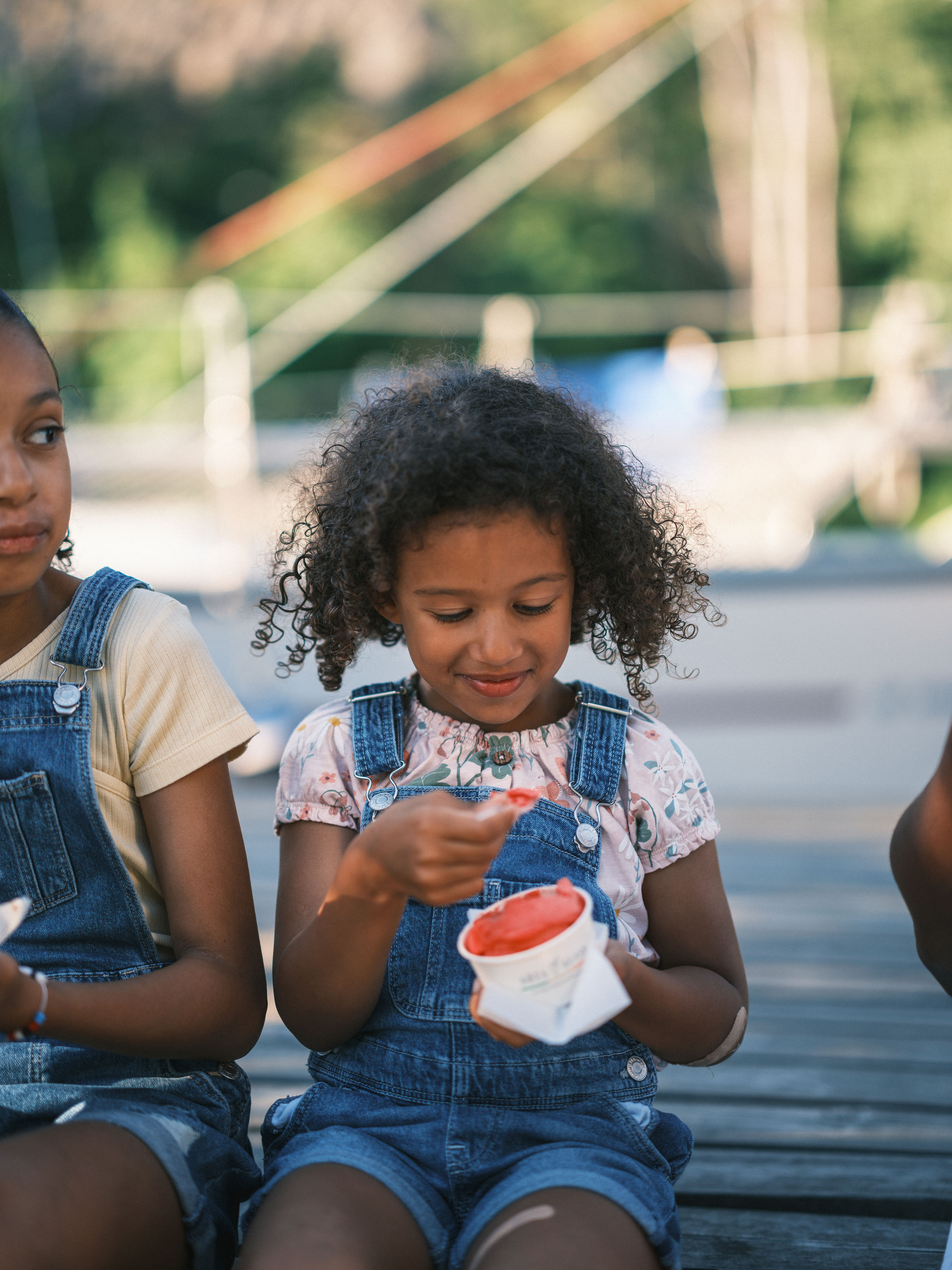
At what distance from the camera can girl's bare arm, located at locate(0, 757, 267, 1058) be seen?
1.37 meters

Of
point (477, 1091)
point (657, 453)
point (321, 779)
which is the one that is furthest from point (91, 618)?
point (657, 453)

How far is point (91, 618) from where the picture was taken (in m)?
1.55

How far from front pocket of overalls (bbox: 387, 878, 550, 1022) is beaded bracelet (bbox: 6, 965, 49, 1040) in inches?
15.9

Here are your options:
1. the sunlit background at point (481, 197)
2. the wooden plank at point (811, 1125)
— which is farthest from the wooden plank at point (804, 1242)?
the sunlit background at point (481, 197)

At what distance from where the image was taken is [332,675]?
5.98 feet

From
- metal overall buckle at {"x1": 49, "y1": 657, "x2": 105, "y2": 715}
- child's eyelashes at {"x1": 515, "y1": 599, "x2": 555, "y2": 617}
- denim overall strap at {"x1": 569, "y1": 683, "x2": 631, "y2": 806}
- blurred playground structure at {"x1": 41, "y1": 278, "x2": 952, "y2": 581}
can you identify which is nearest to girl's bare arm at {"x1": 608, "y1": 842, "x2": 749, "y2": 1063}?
denim overall strap at {"x1": 569, "y1": 683, "x2": 631, "y2": 806}

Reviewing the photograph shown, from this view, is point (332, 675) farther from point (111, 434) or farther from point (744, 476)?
point (111, 434)

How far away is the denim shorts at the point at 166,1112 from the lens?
130 cm

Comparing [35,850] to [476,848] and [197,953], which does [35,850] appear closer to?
[197,953]

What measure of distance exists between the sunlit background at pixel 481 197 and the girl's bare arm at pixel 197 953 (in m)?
7.79

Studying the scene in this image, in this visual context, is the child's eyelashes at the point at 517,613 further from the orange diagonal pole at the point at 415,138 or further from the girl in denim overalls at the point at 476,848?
the orange diagonal pole at the point at 415,138

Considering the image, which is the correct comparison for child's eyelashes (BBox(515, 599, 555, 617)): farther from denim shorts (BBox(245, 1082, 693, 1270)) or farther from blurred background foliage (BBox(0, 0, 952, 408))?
blurred background foliage (BBox(0, 0, 952, 408))

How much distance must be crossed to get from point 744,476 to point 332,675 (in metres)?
6.22

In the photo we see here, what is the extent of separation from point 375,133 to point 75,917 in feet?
51.9
